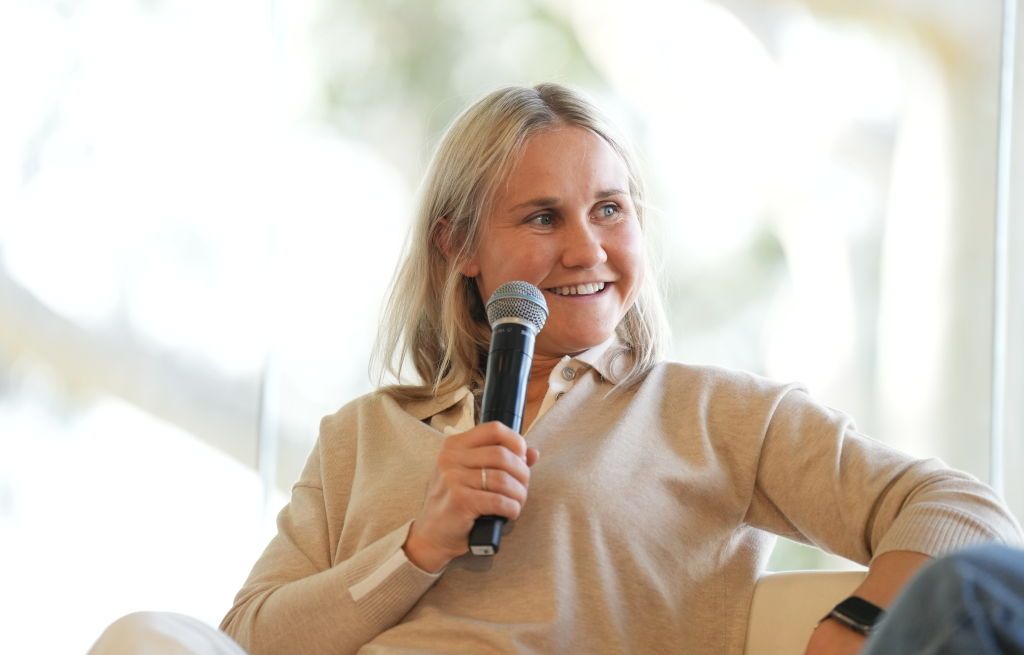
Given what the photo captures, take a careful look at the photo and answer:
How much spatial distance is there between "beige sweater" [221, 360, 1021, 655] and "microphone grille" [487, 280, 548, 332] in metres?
0.26

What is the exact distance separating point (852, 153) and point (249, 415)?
1.94 meters

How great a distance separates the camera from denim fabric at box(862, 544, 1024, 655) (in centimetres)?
72

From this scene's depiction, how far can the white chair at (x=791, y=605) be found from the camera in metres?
1.59

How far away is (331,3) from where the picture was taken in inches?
144

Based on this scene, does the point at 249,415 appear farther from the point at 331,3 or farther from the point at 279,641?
the point at 279,641

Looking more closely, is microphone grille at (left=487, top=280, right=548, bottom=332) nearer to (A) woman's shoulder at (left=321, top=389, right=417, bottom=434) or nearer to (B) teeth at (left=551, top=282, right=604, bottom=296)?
(B) teeth at (left=551, top=282, right=604, bottom=296)

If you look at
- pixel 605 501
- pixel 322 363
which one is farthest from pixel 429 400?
pixel 322 363

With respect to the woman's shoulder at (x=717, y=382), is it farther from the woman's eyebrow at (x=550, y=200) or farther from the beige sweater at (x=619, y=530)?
the woman's eyebrow at (x=550, y=200)

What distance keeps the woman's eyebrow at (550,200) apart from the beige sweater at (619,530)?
271 millimetres

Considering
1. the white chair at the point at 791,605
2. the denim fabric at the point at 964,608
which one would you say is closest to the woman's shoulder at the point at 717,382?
the white chair at the point at 791,605

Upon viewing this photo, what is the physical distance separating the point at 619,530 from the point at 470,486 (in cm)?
29

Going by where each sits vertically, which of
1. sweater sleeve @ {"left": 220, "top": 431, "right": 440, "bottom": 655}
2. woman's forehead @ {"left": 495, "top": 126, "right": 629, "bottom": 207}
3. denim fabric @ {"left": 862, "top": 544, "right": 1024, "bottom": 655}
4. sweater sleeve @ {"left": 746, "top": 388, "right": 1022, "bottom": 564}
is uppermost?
woman's forehead @ {"left": 495, "top": 126, "right": 629, "bottom": 207}

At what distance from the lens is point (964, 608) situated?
0.73 metres

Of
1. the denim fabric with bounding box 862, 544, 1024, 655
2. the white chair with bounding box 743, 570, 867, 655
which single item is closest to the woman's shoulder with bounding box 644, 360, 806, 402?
Result: the white chair with bounding box 743, 570, 867, 655
